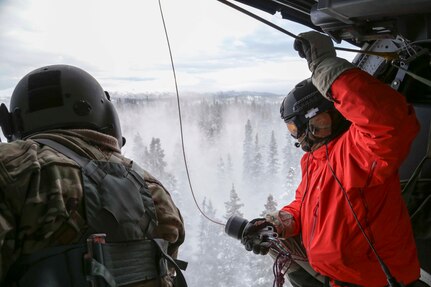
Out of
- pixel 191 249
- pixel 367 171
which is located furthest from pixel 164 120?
pixel 367 171

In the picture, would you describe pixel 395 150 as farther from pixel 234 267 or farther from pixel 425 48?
pixel 234 267

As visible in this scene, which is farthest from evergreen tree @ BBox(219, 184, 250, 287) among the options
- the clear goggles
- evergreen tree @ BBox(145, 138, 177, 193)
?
the clear goggles

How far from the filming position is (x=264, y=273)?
8344 mm

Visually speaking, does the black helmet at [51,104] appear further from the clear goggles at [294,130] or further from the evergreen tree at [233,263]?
the evergreen tree at [233,263]

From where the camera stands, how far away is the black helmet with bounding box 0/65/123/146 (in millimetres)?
1247

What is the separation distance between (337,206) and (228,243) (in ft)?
22.3

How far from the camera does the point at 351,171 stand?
1803 mm

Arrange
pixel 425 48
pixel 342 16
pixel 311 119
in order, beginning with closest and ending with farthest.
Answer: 1. pixel 342 16
2. pixel 425 48
3. pixel 311 119

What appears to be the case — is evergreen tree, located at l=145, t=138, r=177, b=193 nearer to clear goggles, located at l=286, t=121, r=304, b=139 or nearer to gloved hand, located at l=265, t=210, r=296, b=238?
gloved hand, located at l=265, t=210, r=296, b=238

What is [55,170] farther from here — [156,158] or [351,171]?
[156,158]

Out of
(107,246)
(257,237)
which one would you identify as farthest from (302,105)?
(107,246)

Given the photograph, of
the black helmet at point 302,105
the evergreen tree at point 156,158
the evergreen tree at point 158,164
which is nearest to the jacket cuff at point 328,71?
the black helmet at point 302,105

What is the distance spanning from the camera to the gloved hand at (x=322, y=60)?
5.46 ft

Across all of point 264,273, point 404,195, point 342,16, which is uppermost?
point 342,16
